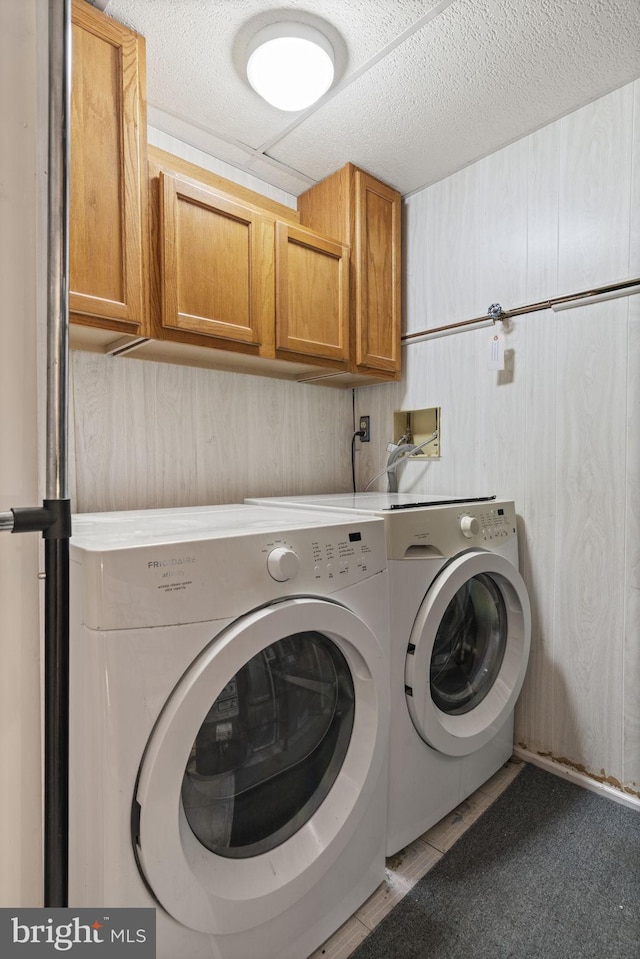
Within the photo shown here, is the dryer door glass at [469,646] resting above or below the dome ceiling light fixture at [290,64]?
below

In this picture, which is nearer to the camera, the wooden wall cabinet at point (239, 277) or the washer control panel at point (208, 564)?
the washer control panel at point (208, 564)

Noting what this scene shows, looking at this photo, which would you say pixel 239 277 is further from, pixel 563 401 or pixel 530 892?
pixel 530 892

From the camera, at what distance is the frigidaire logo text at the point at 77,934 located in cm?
80

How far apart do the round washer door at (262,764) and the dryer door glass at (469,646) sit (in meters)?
0.41

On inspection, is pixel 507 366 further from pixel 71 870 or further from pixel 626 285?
pixel 71 870

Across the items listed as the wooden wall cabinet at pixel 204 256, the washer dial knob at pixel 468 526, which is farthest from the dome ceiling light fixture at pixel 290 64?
the washer dial knob at pixel 468 526

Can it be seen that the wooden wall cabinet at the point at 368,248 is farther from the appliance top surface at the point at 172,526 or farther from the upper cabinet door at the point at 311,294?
the appliance top surface at the point at 172,526

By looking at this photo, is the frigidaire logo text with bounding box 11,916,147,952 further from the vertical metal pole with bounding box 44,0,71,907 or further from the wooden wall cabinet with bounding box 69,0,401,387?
the wooden wall cabinet with bounding box 69,0,401,387

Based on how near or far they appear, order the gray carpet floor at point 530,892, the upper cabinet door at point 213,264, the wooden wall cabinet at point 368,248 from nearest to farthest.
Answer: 1. the gray carpet floor at point 530,892
2. the upper cabinet door at point 213,264
3. the wooden wall cabinet at point 368,248

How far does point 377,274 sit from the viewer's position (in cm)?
210

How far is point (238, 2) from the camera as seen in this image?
4.13ft

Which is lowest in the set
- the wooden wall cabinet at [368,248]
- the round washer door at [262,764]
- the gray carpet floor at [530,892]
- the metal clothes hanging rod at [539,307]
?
the gray carpet floor at [530,892]

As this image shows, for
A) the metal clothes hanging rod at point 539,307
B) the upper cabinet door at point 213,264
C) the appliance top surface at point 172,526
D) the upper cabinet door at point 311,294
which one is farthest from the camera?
the upper cabinet door at point 311,294

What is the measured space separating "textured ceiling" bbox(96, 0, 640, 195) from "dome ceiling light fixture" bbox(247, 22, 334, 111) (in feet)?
0.10
